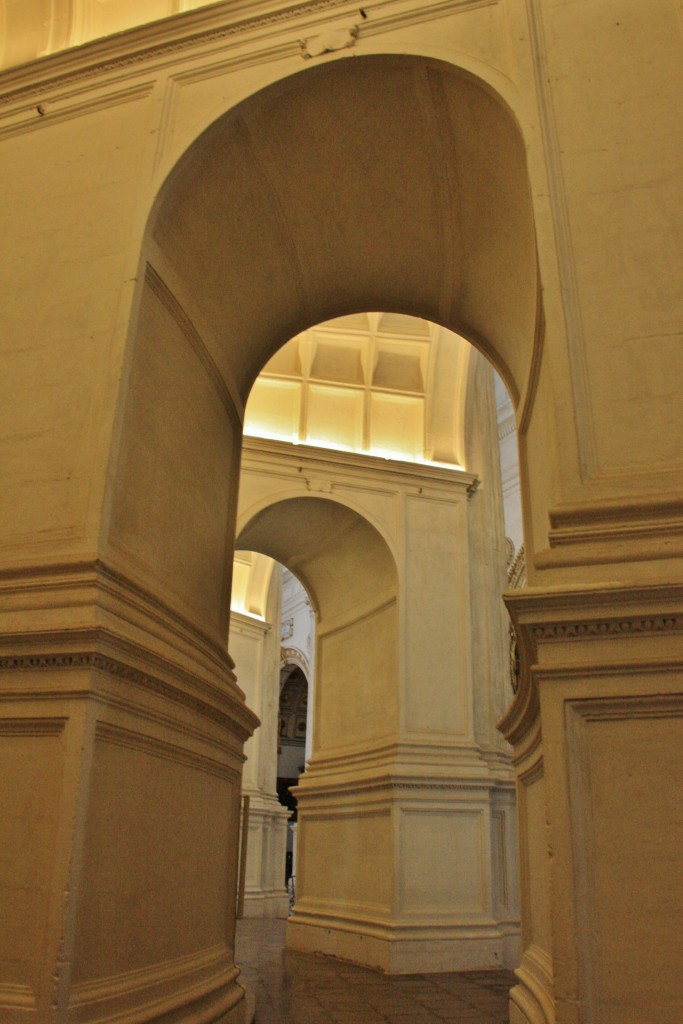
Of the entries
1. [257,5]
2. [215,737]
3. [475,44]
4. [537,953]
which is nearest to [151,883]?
[215,737]

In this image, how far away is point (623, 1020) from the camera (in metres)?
2.96

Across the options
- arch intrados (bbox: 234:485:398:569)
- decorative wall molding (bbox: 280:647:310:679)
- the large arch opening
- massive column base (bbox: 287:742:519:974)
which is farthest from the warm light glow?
decorative wall molding (bbox: 280:647:310:679)

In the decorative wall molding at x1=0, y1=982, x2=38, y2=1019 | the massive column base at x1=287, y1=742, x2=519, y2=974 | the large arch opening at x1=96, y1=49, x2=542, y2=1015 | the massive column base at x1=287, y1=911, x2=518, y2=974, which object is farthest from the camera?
the massive column base at x1=287, y1=742, x2=519, y2=974

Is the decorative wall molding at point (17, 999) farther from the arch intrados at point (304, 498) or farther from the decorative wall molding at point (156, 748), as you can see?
the arch intrados at point (304, 498)

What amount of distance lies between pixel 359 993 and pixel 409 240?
6.12 metres

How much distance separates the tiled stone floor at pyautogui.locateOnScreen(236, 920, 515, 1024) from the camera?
6227 millimetres

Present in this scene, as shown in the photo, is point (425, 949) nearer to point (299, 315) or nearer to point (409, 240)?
point (299, 315)

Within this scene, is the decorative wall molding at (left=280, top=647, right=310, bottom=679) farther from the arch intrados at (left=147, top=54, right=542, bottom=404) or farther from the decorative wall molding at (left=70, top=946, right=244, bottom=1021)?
the decorative wall molding at (left=70, top=946, right=244, bottom=1021)

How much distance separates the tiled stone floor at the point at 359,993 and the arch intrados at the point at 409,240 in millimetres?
4528

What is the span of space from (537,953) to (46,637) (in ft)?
9.22

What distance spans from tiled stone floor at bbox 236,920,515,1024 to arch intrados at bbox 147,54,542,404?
4528 mm

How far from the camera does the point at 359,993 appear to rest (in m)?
7.28

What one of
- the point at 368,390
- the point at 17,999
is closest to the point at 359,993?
the point at 17,999

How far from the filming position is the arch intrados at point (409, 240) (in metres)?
5.11
